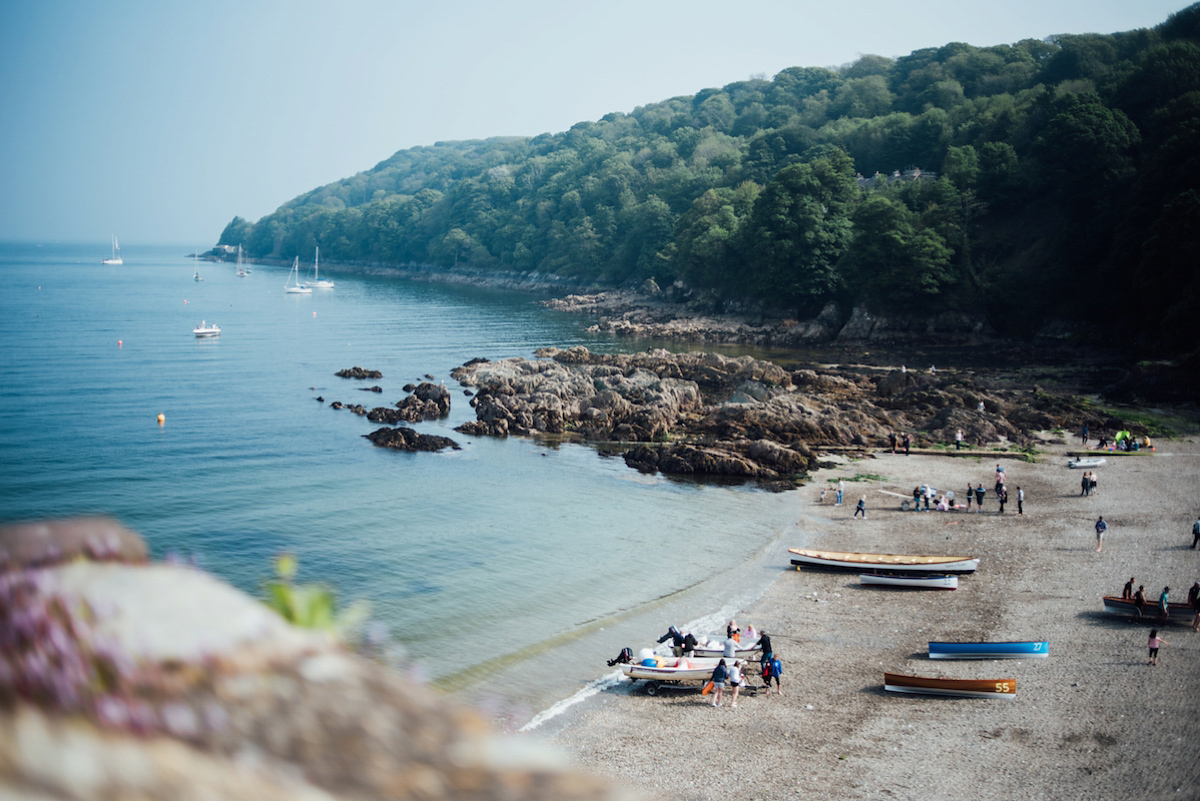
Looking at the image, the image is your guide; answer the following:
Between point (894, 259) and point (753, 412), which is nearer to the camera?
point (753, 412)

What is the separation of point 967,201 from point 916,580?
69.5m

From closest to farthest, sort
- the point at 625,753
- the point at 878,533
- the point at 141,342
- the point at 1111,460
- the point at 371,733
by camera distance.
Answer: the point at 371,733 → the point at 625,753 → the point at 878,533 → the point at 1111,460 → the point at 141,342

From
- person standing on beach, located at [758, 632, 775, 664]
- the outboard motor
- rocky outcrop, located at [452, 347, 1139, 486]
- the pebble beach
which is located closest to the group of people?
the pebble beach

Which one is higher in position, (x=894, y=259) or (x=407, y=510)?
(x=894, y=259)

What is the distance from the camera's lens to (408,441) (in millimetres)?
45281

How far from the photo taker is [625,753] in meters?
17.0

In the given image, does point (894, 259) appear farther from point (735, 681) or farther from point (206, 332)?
point (206, 332)

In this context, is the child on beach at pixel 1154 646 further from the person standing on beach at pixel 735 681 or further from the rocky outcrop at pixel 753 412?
the rocky outcrop at pixel 753 412

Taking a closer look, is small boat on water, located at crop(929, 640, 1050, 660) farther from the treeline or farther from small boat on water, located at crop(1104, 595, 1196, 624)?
the treeline

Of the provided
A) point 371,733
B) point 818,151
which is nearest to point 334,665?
point 371,733

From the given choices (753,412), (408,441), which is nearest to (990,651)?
(753,412)

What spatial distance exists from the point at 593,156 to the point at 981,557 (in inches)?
6086

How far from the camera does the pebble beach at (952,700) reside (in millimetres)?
15625

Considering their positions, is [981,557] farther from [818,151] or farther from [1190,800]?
[818,151]
